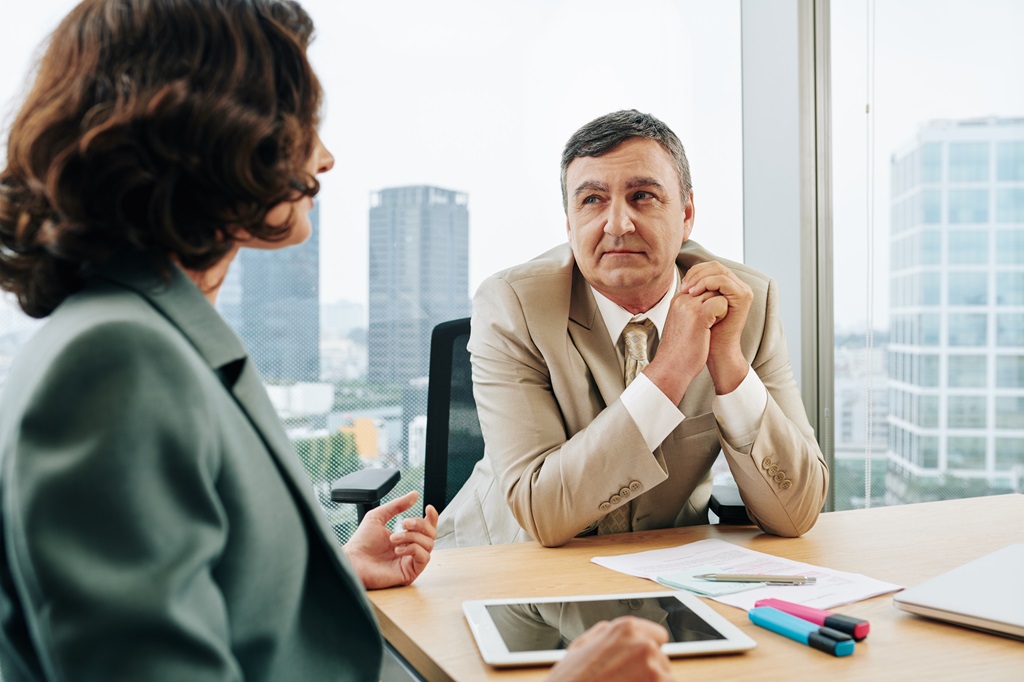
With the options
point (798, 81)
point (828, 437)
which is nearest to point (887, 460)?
point (828, 437)

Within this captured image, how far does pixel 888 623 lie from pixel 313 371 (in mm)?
1786

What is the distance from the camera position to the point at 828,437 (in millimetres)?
2768

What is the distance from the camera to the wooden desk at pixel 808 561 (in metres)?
0.87

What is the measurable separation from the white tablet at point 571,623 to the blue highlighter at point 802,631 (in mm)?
55

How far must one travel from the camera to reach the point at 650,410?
4.71 ft

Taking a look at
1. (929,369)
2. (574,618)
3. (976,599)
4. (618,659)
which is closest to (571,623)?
(574,618)

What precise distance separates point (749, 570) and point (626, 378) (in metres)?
0.53

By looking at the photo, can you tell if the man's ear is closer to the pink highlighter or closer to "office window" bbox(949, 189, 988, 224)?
the pink highlighter

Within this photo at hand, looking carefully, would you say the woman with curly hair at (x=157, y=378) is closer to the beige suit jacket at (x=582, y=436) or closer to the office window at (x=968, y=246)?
the beige suit jacket at (x=582, y=436)

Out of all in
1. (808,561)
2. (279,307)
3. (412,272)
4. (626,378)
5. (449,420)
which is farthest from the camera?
(412,272)

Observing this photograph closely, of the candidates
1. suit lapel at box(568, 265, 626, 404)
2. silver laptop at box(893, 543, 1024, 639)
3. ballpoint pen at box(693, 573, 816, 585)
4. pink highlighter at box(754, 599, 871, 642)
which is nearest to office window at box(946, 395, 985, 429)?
suit lapel at box(568, 265, 626, 404)

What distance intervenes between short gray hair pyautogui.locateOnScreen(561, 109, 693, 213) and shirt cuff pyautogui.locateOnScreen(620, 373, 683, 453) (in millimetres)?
503

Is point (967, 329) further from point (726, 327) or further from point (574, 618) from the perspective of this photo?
point (574, 618)

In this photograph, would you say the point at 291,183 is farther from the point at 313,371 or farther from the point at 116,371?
the point at 313,371
